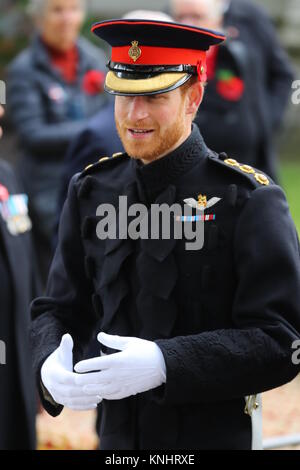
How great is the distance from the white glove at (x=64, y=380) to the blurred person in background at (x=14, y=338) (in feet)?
3.93

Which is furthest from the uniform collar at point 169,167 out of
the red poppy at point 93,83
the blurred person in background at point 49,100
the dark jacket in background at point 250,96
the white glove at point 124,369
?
the red poppy at point 93,83

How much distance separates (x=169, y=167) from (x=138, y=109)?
19 cm

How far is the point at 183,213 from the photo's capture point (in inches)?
104

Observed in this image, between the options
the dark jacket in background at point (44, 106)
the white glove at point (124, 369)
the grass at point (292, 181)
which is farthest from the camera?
the grass at point (292, 181)

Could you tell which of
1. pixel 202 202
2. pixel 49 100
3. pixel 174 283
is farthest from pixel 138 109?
pixel 49 100

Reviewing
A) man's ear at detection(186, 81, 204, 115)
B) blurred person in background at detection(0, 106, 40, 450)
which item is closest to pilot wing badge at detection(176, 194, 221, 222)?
man's ear at detection(186, 81, 204, 115)

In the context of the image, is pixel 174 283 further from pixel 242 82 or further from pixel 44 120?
pixel 44 120

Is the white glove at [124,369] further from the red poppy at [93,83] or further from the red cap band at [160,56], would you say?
the red poppy at [93,83]

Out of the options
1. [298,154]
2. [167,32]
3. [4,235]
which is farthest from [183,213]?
[298,154]

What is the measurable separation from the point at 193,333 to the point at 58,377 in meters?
0.37

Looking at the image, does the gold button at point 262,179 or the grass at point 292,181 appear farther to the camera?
the grass at point 292,181

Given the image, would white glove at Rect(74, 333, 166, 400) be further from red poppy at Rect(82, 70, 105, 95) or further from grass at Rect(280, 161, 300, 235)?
grass at Rect(280, 161, 300, 235)

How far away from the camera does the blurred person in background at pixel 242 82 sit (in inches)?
207

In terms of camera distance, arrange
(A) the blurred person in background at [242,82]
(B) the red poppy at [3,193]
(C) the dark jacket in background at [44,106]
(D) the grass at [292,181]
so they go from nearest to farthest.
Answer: (B) the red poppy at [3,193] < (A) the blurred person in background at [242,82] < (C) the dark jacket in background at [44,106] < (D) the grass at [292,181]
